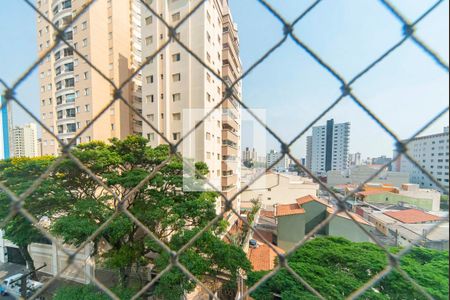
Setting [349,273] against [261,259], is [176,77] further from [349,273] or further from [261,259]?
[349,273]

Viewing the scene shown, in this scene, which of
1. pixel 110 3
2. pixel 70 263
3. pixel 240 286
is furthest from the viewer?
pixel 110 3

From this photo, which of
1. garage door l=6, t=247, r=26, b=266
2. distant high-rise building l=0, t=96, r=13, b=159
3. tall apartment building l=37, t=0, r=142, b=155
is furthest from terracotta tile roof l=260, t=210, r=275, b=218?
distant high-rise building l=0, t=96, r=13, b=159

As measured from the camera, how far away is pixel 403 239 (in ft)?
18.1

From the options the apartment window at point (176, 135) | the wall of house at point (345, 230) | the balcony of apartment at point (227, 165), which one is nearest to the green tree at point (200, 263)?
the apartment window at point (176, 135)

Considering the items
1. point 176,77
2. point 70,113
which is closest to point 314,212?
point 176,77

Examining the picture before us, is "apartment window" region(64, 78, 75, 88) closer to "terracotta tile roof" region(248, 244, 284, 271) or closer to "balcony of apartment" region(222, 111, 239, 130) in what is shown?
"balcony of apartment" region(222, 111, 239, 130)

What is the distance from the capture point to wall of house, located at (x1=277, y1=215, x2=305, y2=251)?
722cm

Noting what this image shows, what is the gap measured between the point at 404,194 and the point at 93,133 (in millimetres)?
14621

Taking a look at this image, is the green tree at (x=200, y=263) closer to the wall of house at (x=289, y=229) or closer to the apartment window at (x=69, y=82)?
the wall of house at (x=289, y=229)

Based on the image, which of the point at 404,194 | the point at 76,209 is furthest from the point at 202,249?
the point at 404,194

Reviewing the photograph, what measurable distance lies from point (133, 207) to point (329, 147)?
63.2 feet

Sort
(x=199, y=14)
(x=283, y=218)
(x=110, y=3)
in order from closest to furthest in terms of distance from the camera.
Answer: (x=199, y=14)
(x=283, y=218)
(x=110, y=3)

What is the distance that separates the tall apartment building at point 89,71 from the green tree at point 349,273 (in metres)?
7.82

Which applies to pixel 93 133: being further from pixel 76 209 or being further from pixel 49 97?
pixel 76 209
